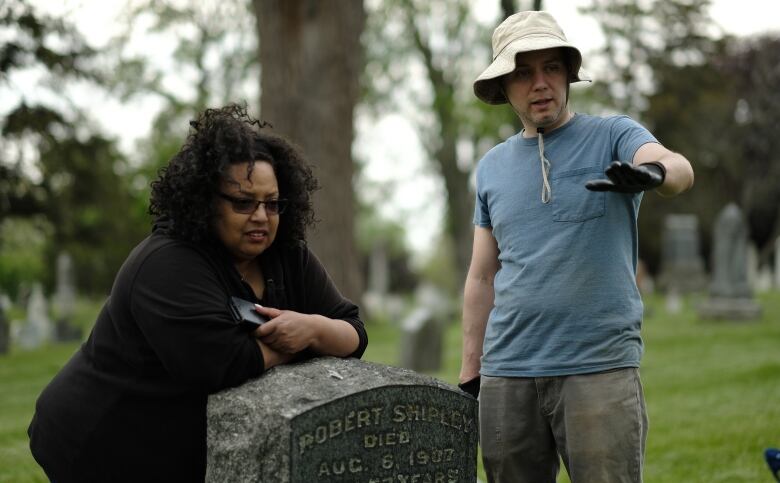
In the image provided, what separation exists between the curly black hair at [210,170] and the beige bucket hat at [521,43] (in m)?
0.78

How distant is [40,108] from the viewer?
14297 mm

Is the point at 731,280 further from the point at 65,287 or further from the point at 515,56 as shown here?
the point at 65,287

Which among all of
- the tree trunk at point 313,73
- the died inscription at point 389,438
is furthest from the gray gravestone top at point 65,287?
the died inscription at point 389,438

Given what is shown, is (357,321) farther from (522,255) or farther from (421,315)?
(421,315)

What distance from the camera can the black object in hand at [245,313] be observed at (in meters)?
3.02

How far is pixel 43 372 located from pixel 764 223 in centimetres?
3273

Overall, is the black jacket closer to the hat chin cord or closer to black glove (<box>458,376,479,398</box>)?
black glove (<box>458,376,479,398</box>)

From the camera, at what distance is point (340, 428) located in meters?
2.80

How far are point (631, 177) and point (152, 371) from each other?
170cm

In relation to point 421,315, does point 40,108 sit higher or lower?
higher

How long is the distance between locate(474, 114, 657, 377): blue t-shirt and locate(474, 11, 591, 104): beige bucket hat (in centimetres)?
24

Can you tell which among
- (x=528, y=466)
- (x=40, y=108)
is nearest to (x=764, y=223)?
(x=40, y=108)

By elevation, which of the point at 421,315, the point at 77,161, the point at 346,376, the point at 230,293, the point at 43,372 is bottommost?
the point at 43,372

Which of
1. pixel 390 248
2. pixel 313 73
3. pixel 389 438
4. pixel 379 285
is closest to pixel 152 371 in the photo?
pixel 389 438
